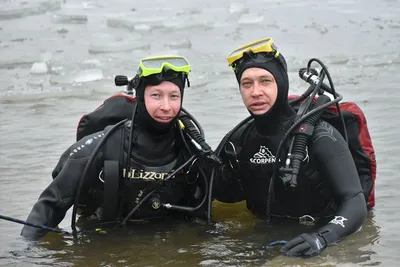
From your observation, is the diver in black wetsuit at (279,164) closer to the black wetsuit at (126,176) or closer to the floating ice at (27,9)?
the black wetsuit at (126,176)

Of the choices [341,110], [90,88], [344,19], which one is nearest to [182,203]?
[341,110]

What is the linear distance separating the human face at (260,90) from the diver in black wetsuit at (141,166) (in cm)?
44

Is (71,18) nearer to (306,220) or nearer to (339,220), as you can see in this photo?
(306,220)

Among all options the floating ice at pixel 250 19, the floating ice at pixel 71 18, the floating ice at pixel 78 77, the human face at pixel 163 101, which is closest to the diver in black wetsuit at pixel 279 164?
the human face at pixel 163 101

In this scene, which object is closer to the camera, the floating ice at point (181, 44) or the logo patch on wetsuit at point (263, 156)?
the logo patch on wetsuit at point (263, 156)

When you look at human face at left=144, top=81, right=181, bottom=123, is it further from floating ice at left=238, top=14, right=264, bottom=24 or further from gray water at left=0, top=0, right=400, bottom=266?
floating ice at left=238, top=14, right=264, bottom=24

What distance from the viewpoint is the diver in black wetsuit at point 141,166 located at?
4.72 m

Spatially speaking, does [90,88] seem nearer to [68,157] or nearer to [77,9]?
[68,157]

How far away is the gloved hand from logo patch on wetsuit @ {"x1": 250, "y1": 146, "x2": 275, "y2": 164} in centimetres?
72

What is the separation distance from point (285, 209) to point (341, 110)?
2.56 ft

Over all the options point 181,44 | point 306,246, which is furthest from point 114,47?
point 306,246

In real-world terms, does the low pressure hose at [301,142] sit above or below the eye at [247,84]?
below

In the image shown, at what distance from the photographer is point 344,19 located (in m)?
16.8

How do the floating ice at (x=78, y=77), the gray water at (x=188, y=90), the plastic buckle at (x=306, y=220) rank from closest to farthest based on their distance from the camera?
the gray water at (x=188, y=90) < the plastic buckle at (x=306, y=220) < the floating ice at (x=78, y=77)
